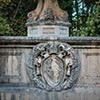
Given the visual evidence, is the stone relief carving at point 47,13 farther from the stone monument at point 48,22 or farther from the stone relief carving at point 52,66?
the stone relief carving at point 52,66

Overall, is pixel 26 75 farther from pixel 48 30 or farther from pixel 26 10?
pixel 26 10

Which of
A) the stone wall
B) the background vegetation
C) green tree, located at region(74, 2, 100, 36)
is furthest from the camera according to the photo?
the background vegetation

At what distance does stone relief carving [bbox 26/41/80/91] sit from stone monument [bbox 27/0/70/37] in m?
0.83

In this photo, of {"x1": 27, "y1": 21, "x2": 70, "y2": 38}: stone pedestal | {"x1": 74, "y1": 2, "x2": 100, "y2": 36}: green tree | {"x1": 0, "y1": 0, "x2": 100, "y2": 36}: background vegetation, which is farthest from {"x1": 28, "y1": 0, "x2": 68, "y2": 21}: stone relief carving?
{"x1": 0, "y1": 0, "x2": 100, "y2": 36}: background vegetation

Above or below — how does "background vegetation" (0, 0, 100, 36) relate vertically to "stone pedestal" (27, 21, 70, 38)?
above

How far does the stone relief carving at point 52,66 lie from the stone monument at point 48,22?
32.6 inches

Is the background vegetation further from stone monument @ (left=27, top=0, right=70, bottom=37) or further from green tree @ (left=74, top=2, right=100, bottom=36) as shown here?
stone monument @ (left=27, top=0, right=70, bottom=37)

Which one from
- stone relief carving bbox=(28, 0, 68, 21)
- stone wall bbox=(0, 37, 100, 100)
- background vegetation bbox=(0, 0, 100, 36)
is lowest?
stone wall bbox=(0, 37, 100, 100)

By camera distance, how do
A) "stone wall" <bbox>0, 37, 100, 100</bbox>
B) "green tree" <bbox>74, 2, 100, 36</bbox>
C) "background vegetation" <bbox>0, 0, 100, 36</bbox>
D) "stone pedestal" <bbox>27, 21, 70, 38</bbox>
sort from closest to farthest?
"stone wall" <bbox>0, 37, 100, 100</bbox> → "stone pedestal" <bbox>27, 21, 70, 38</bbox> → "green tree" <bbox>74, 2, 100, 36</bbox> → "background vegetation" <bbox>0, 0, 100, 36</bbox>

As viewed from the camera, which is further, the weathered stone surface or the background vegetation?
the background vegetation

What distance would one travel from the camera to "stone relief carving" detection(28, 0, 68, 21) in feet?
33.2

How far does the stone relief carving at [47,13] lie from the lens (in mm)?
10125

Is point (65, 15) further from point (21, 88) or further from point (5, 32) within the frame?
point (5, 32)

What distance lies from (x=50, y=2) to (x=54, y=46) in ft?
5.71
